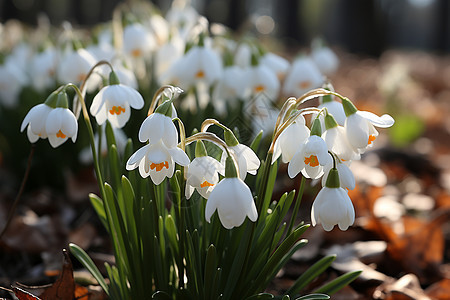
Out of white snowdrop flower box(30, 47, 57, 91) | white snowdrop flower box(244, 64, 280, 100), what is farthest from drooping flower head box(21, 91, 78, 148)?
white snowdrop flower box(30, 47, 57, 91)

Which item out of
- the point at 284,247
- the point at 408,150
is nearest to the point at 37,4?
the point at 408,150

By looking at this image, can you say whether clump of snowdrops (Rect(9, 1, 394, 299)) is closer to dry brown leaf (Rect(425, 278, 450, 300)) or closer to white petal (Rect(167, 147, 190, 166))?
white petal (Rect(167, 147, 190, 166))

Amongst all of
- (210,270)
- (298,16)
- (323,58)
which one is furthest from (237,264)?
(298,16)

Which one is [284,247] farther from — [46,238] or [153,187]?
[46,238]

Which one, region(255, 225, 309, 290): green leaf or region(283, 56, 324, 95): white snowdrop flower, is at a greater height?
region(283, 56, 324, 95): white snowdrop flower

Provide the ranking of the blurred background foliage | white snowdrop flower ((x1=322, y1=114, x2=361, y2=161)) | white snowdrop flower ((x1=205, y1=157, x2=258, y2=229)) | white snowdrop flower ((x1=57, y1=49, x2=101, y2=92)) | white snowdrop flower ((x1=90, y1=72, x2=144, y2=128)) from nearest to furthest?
white snowdrop flower ((x1=205, y1=157, x2=258, y2=229))
white snowdrop flower ((x1=322, y1=114, x2=361, y2=161))
white snowdrop flower ((x1=90, y1=72, x2=144, y2=128))
white snowdrop flower ((x1=57, y1=49, x2=101, y2=92))
the blurred background foliage

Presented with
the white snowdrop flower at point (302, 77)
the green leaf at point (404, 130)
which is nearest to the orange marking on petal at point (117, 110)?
the white snowdrop flower at point (302, 77)

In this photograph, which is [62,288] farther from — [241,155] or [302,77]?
[302,77]
